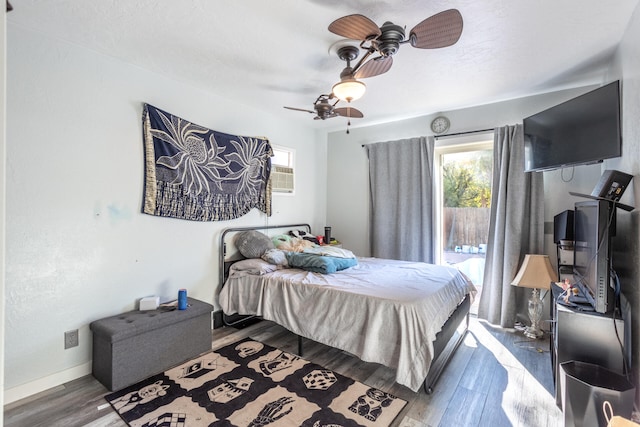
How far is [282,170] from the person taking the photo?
4.28 meters

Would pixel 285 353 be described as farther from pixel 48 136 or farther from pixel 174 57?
pixel 174 57

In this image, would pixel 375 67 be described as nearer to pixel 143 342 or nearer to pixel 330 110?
pixel 330 110

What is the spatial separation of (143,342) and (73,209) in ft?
3.93

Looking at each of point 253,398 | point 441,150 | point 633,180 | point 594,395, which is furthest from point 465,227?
point 253,398

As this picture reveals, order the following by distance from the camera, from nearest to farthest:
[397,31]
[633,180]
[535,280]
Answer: [397,31] → [633,180] → [535,280]

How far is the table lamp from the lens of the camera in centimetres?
282

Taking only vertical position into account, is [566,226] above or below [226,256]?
above

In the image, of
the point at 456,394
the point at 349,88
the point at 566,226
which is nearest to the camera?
the point at 456,394

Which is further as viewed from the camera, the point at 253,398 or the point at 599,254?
the point at 253,398

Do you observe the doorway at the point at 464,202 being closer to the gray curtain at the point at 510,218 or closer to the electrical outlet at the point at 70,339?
the gray curtain at the point at 510,218

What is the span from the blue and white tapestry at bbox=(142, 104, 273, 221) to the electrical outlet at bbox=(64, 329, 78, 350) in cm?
111

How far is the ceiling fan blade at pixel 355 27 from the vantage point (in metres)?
1.63

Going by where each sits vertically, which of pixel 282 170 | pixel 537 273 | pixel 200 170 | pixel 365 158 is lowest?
pixel 537 273

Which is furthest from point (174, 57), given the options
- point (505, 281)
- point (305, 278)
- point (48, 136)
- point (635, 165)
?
point (505, 281)
